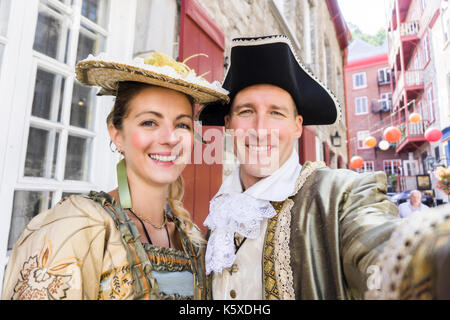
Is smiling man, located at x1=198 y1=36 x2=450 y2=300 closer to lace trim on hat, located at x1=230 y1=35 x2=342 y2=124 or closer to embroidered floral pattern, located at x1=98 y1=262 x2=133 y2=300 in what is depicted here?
lace trim on hat, located at x1=230 y1=35 x2=342 y2=124

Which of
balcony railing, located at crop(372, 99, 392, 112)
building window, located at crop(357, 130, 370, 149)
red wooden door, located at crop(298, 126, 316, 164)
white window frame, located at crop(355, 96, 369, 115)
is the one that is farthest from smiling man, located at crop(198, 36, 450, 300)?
white window frame, located at crop(355, 96, 369, 115)

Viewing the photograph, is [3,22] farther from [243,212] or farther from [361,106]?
[361,106]

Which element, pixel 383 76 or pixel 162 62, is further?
pixel 383 76

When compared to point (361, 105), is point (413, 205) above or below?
below

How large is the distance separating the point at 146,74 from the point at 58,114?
108 centimetres

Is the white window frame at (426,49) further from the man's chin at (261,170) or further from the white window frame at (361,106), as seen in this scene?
the white window frame at (361,106)

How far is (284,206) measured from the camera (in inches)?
45.6

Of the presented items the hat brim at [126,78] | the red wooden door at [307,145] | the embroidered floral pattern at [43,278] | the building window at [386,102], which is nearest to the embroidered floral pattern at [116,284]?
the embroidered floral pattern at [43,278]

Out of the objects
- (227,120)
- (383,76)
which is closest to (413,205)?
(227,120)

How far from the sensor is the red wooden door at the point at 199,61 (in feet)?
8.23

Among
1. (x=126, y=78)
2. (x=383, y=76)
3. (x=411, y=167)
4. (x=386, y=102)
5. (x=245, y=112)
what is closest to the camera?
(x=126, y=78)

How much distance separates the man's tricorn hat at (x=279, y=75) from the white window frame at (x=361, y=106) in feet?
92.4

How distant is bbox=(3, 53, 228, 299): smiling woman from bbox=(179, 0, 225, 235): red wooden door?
3.02 ft

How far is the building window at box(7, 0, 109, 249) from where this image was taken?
1678 mm
